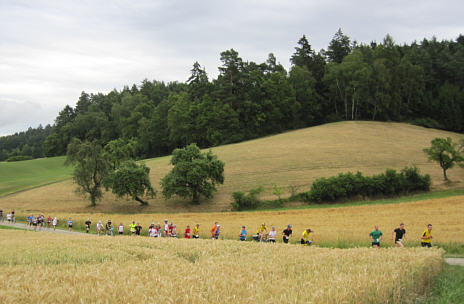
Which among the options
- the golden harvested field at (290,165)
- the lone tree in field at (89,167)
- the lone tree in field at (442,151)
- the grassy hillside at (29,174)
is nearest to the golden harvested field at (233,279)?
the golden harvested field at (290,165)

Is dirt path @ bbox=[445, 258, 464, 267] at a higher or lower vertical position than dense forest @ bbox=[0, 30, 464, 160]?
lower

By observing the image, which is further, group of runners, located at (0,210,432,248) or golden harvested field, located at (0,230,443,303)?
group of runners, located at (0,210,432,248)

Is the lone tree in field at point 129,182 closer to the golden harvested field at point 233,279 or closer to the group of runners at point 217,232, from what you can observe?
the group of runners at point 217,232

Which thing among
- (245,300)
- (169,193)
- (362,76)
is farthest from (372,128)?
(245,300)

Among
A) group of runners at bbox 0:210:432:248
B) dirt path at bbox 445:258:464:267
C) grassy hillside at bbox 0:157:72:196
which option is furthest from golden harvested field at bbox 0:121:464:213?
dirt path at bbox 445:258:464:267

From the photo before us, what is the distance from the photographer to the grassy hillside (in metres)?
74.9

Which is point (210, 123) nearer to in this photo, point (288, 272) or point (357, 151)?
point (357, 151)

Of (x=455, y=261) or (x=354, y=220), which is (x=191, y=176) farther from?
(x=455, y=261)

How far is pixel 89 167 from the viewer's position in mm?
55469

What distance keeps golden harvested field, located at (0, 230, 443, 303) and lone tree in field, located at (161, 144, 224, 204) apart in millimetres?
37420

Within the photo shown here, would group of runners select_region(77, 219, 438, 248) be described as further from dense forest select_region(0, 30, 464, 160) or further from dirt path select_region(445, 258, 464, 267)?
dense forest select_region(0, 30, 464, 160)

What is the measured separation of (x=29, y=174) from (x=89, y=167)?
51.2 metres

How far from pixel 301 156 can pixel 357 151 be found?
11.0 metres

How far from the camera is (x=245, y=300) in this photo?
23.0ft
